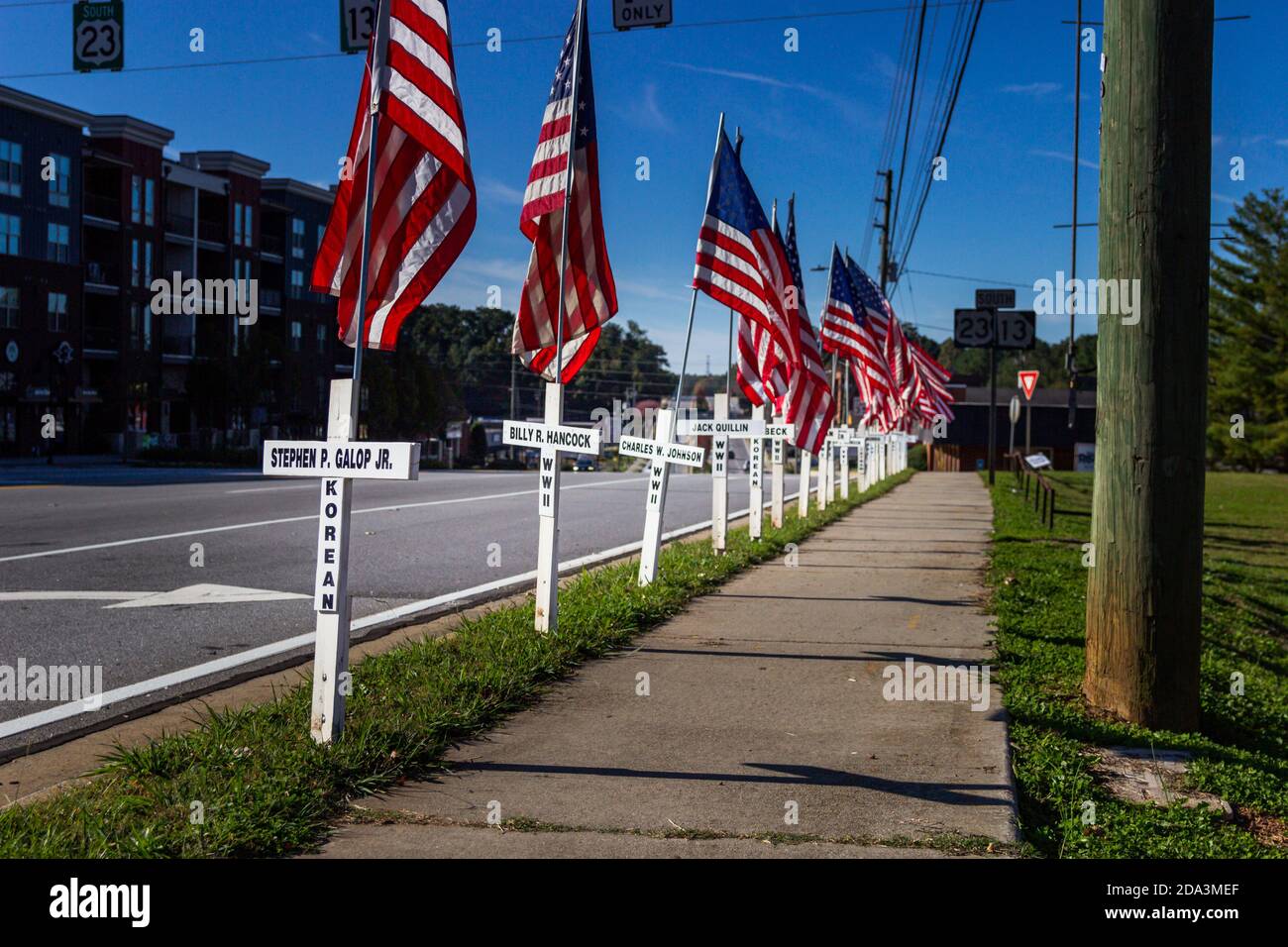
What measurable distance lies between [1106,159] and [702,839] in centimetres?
408

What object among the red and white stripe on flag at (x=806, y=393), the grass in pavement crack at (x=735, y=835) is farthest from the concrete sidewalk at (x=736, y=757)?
the red and white stripe on flag at (x=806, y=393)

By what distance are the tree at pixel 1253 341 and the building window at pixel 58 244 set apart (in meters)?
54.8

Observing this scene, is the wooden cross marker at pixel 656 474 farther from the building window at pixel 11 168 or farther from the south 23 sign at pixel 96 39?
the building window at pixel 11 168

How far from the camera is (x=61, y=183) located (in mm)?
54844

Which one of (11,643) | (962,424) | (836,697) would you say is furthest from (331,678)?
(962,424)

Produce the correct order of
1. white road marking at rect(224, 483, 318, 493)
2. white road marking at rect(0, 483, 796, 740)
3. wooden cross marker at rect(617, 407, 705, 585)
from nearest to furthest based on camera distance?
white road marking at rect(0, 483, 796, 740)
wooden cross marker at rect(617, 407, 705, 585)
white road marking at rect(224, 483, 318, 493)

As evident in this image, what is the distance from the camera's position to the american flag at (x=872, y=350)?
68.8 feet

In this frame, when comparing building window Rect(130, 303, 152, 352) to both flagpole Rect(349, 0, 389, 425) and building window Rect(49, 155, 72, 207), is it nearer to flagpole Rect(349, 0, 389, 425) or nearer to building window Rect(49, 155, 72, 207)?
building window Rect(49, 155, 72, 207)

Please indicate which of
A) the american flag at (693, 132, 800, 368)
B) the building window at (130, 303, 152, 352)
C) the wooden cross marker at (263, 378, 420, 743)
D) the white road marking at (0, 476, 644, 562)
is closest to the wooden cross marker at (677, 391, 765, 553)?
the american flag at (693, 132, 800, 368)

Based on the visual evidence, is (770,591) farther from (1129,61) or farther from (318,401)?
(318,401)

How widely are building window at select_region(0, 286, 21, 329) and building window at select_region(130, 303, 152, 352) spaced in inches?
288

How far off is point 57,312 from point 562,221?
52.8 metres

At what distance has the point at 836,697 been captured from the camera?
6.79m

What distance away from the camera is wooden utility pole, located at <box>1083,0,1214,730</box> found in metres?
6.18
